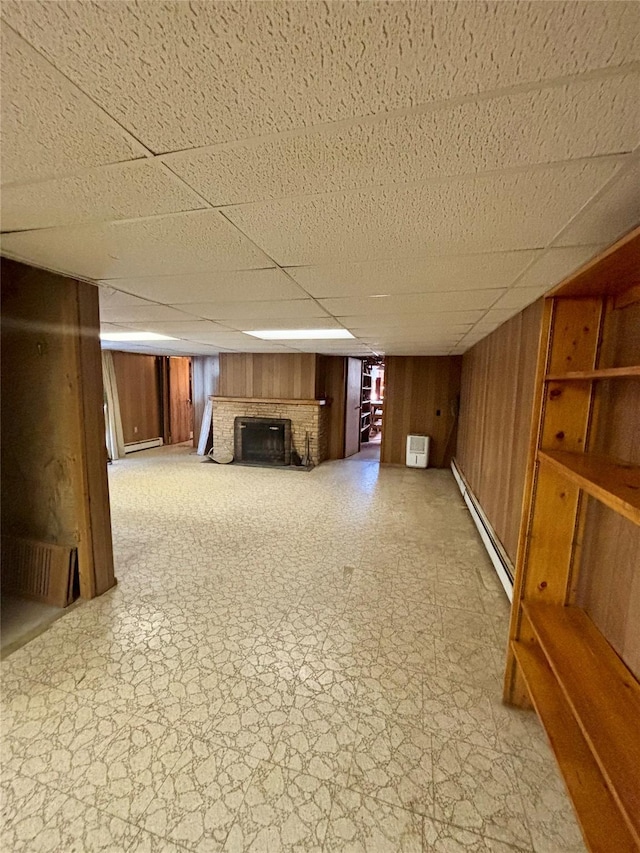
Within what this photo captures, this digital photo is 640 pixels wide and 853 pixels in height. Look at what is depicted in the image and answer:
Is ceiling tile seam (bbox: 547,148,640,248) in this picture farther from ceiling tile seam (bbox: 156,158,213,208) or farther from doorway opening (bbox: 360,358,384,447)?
doorway opening (bbox: 360,358,384,447)

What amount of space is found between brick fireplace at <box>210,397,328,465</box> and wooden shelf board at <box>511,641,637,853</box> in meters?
4.94

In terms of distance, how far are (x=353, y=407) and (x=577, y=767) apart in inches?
264

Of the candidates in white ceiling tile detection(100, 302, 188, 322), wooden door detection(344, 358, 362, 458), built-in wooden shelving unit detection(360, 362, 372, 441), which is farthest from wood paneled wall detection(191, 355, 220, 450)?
white ceiling tile detection(100, 302, 188, 322)

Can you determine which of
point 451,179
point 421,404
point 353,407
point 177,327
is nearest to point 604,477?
point 451,179

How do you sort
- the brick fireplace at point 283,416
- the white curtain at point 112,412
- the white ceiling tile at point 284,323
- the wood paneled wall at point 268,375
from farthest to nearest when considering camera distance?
the white curtain at point 112,412 < the brick fireplace at point 283,416 < the wood paneled wall at point 268,375 < the white ceiling tile at point 284,323

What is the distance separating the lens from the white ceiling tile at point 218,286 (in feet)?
6.32

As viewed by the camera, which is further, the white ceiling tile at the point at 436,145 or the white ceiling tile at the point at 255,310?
the white ceiling tile at the point at 255,310

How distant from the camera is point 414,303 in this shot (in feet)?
8.13

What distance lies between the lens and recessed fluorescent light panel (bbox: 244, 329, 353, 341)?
150 inches

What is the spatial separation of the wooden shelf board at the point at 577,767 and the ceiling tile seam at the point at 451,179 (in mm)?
1726

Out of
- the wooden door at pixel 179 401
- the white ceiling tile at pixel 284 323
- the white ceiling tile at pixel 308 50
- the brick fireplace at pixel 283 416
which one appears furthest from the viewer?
the wooden door at pixel 179 401

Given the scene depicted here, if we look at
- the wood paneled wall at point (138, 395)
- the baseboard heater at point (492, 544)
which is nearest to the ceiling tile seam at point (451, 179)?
the baseboard heater at point (492, 544)

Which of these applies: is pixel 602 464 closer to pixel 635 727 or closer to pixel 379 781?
pixel 635 727

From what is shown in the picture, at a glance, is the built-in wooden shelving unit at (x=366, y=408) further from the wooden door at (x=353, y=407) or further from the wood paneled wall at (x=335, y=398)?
the wood paneled wall at (x=335, y=398)
